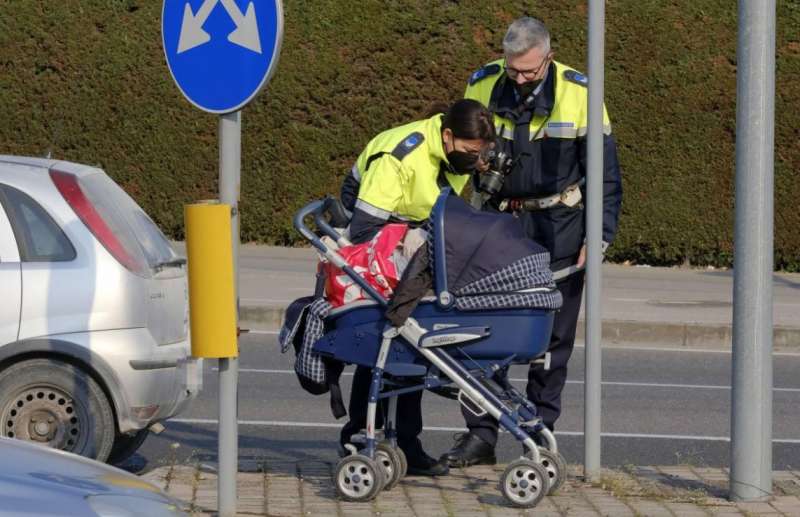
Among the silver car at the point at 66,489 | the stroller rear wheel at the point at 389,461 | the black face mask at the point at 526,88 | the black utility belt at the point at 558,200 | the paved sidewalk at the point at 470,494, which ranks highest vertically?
the black face mask at the point at 526,88

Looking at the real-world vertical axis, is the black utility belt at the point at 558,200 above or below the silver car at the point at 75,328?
above

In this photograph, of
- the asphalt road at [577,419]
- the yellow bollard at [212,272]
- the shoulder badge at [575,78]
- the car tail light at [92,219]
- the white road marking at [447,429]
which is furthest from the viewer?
the white road marking at [447,429]

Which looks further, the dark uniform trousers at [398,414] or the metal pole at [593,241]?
Result: the dark uniform trousers at [398,414]

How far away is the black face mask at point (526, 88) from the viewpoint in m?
7.30

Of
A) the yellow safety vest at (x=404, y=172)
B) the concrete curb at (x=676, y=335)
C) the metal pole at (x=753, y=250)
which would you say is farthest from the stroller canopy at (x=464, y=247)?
the concrete curb at (x=676, y=335)

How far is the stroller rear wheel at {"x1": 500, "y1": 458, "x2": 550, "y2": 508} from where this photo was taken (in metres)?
6.38

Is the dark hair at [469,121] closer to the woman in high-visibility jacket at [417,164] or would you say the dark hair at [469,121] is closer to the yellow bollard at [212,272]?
the woman in high-visibility jacket at [417,164]

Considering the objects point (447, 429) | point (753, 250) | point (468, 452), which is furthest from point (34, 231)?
point (753, 250)

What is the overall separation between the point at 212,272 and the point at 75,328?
Result: 1.20 metres

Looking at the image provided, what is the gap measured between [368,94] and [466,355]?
44.0 ft

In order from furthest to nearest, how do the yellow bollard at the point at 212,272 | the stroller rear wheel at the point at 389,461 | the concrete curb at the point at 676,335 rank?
the concrete curb at the point at 676,335, the stroller rear wheel at the point at 389,461, the yellow bollard at the point at 212,272

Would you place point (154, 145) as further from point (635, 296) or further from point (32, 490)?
point (32, 490)

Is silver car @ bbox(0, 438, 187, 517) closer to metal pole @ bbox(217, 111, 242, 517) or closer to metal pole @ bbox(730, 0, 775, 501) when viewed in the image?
metal pole @ bbox(217, 111, 242, 517)

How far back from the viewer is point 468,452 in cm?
739
